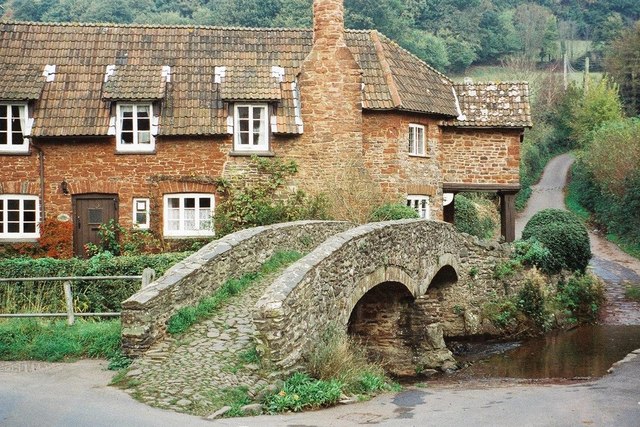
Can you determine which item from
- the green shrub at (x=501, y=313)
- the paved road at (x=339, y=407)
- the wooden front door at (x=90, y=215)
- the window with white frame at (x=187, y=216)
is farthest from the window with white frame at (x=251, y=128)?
the paved road at (x=339, y=407)

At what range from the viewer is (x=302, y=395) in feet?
42.1

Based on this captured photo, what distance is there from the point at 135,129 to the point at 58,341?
46.8 ft

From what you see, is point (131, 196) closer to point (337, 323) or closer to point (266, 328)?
point (337, 323)

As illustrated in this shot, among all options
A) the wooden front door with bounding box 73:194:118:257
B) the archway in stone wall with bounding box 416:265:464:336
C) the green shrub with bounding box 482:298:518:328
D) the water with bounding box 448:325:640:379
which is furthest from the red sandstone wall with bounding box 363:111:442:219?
the wooden front door with bounding box 73:194:118:257

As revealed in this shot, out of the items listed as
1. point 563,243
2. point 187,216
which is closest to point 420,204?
point 563,243

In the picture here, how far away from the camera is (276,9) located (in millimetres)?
65500

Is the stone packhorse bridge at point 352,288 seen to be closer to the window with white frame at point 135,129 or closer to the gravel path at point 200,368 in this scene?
the gravel path at point 200,368

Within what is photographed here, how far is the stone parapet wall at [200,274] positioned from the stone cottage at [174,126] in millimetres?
7814

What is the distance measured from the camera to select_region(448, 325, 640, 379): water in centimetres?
2155

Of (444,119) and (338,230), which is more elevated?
(444,119)

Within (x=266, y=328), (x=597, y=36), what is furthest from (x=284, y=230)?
(x=597, y=36)

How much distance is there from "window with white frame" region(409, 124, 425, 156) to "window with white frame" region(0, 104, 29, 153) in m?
12.2

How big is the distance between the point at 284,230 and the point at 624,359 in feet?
30.5

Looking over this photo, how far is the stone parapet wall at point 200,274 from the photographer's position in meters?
13.6
